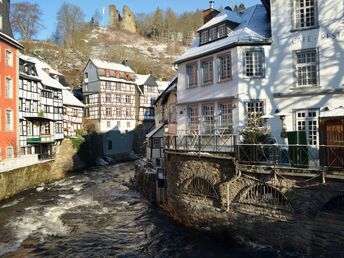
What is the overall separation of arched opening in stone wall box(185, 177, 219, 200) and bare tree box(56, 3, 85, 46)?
75135mm

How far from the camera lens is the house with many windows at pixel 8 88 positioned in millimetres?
30097

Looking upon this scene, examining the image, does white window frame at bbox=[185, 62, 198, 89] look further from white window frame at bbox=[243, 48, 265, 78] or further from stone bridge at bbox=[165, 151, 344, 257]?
stone bridge at bbox=[165, 151, 344, 257]

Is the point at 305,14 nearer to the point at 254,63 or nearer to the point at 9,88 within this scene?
the point at 254,63

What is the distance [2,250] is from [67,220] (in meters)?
4.97

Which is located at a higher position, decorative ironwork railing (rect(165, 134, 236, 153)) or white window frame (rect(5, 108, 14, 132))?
white window frame (rect(5, 108, 14, 132))

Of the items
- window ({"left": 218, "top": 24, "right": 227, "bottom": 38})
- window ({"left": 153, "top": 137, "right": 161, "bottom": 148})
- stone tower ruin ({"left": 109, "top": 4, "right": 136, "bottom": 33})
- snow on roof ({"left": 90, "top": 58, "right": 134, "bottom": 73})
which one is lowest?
window ({"left": 153, "top": 137, "right": 161, "bottom": 148})

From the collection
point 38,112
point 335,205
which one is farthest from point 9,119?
point 335,205

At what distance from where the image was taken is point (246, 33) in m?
19.9

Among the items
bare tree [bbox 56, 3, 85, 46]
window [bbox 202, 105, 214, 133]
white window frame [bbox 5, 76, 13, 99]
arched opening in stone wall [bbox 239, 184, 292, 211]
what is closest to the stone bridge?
arched opening in stone wall [bbox 239, 184, 292, 211]

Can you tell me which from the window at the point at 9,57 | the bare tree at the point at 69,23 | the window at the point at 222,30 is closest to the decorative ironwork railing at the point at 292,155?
the window at the point at 222,30

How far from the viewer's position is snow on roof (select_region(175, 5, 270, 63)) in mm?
19423

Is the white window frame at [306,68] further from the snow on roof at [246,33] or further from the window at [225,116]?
the window at [225,116]

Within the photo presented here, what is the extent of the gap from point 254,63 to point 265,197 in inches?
310

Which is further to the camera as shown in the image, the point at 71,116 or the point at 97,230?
the point at 71,116
